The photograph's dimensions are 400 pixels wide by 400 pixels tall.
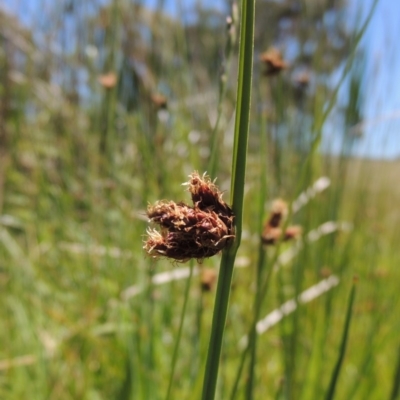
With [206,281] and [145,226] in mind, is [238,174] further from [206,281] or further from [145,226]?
[145,226]

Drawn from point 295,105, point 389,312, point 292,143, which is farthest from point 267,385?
point 295,105

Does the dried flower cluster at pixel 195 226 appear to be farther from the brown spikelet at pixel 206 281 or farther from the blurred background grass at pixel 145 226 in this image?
the brown spikelet at pixel 206 281

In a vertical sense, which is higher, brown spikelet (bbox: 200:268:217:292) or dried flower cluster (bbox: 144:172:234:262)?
dried flower cluster (bbox: 144:172:234:262)

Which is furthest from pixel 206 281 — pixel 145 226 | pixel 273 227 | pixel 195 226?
pixel 145 226

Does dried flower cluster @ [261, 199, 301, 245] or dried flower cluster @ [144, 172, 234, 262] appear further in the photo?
dried flower cluster @ [261, 199, 301, 245]

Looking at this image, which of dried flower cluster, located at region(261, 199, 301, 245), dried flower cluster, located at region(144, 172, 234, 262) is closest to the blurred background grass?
dried flower cluster, located at region(261, 199, 301, 245)

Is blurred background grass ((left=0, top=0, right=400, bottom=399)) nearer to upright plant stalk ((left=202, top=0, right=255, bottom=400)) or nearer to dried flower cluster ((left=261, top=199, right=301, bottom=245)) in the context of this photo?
dried flower cluster ((left=261, top=199, right=301, bottom=245))

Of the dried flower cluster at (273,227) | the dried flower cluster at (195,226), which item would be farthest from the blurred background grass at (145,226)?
the dried flower cluster at (195,226)
